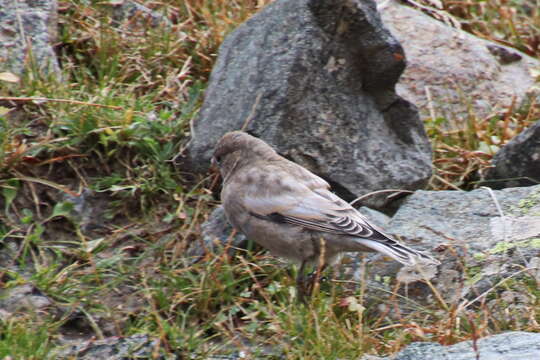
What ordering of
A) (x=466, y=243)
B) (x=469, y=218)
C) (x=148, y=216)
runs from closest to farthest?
(x=466, y=243), (x=469, y=218), (x=148, y=216)

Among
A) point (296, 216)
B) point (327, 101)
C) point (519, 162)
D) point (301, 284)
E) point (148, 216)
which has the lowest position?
point (148, 216)

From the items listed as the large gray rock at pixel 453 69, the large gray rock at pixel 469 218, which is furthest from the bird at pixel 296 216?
the large gray rock at pixel 453 69

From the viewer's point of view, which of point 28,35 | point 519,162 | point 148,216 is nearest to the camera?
point 148,216

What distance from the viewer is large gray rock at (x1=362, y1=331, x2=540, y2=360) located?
12.6ft

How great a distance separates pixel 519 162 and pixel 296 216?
1.80m

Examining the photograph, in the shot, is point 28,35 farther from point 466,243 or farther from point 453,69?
point 466,243

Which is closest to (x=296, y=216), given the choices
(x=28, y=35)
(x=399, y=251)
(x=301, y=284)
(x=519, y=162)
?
(x=301, y=284)

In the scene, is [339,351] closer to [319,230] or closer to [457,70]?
[319,230]

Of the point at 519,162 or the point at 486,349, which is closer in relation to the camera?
the point at 486,349

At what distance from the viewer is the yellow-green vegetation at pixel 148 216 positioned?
4.68 metres

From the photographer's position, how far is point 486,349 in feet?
13.0

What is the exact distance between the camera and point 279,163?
5.60 m

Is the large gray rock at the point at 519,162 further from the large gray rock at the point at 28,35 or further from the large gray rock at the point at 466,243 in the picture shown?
the large gray rock at the point at 28,35

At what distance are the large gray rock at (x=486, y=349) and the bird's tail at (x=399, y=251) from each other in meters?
0.72
